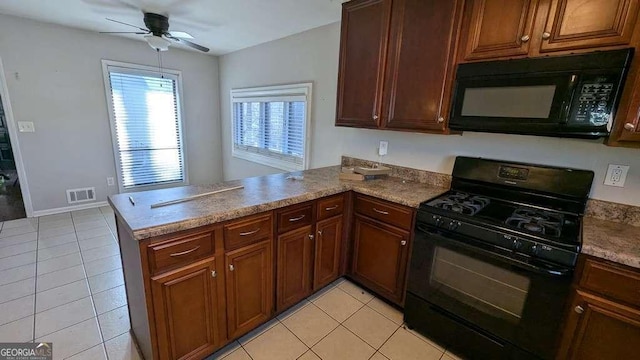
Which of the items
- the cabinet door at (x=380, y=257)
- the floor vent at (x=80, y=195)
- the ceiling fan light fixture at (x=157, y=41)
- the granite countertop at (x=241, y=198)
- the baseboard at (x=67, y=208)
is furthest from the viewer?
the floor vent at (x=80, y=195)

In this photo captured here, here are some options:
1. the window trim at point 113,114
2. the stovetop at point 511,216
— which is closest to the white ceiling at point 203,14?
the window trim at point 113,114

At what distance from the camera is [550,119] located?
1.44 meters

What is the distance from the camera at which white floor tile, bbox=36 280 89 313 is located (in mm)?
2008

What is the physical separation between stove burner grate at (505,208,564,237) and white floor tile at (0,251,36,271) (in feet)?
13.1

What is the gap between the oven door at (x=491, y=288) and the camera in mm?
1330

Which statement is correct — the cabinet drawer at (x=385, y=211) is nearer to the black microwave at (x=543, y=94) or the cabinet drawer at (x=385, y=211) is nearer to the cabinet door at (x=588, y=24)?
the black microwave at (x=543, y=94)

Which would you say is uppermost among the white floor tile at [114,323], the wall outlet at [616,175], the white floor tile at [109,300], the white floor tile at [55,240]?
the wall outlet at [616,175]

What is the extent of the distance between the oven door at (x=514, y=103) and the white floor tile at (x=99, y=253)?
340 cm

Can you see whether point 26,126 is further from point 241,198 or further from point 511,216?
point 511,216

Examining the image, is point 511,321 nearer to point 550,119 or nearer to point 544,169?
point 544,169

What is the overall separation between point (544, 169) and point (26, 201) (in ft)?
18.1

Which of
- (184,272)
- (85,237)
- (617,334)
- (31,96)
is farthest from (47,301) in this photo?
(617,334)

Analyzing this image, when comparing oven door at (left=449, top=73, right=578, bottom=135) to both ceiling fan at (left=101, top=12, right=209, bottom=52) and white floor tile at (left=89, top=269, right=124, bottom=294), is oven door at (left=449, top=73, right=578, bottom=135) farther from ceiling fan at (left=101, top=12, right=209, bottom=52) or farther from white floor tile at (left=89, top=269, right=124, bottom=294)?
white floor tile at (left=89, top=269, right=124, bottom=294)

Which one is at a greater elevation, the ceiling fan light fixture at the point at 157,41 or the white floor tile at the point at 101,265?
the ceiling fan light fixture at the point at 157,41
